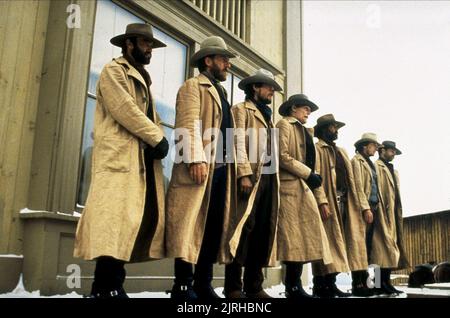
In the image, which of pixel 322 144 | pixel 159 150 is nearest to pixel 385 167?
pixel 322 144

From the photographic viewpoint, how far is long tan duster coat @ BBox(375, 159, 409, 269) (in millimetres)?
6168

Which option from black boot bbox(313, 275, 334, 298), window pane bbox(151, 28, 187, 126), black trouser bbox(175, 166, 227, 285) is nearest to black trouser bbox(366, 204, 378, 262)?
black boot bbox(313, 275, 334, 298)

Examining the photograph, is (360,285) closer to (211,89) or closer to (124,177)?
(211,89)

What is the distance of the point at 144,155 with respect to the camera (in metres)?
3.38

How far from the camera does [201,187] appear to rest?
11.4 feet

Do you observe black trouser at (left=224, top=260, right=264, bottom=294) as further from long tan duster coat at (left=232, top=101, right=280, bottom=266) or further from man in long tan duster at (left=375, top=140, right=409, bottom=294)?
man in long tan duster at (left=375, top=140, right=409, bottom=294)

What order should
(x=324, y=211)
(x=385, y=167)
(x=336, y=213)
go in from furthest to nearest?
(x=385, y=167) → (x=336, y=213) → (x=324, y=211)

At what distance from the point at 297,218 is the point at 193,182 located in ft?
4.69

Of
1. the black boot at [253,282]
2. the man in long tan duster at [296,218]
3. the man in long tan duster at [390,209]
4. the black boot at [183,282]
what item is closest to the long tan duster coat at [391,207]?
the man in long tan duster at [390,209]

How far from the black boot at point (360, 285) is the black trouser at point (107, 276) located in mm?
3215
